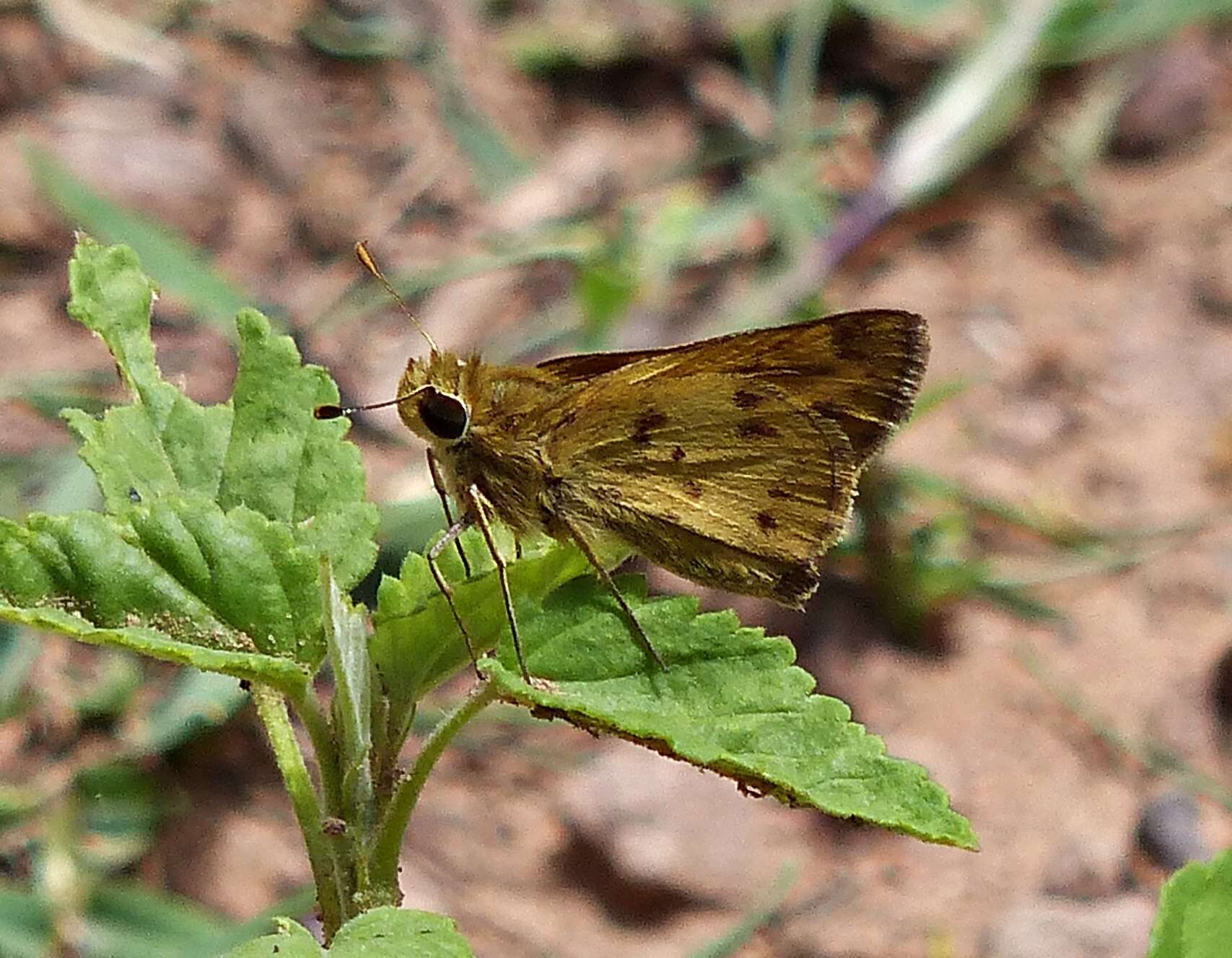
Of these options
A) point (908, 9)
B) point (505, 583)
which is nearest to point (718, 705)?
point (505, 583)

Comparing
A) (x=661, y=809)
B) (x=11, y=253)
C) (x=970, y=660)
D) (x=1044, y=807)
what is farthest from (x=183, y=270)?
(x=1044, y=807)

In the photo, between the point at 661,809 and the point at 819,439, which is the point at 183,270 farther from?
the point at 819,439

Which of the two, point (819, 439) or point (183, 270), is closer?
point (819, 439)

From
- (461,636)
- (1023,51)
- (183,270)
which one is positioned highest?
(1023,51)

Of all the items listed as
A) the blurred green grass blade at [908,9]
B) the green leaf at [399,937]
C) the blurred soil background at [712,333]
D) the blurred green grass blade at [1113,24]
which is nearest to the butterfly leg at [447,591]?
the green leaf at [399,937]

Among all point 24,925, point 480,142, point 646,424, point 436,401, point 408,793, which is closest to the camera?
point 408,793

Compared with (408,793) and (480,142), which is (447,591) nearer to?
(408,793)
